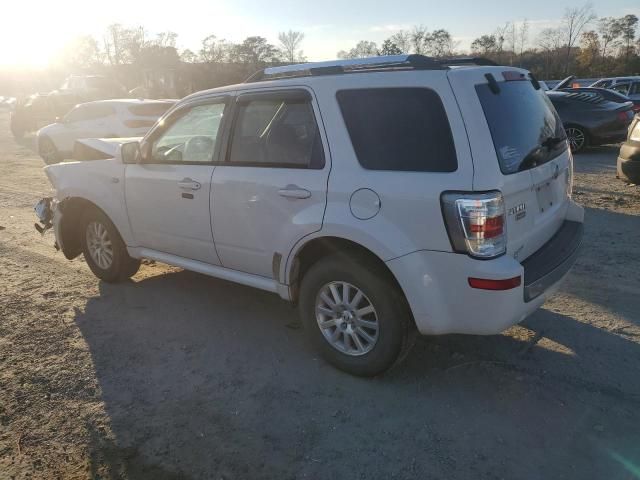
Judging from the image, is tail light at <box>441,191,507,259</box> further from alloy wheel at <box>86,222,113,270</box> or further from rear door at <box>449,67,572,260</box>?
alloy wheel at <box>86,222,113,270</box>

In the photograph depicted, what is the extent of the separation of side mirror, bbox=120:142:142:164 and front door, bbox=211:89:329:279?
106cm

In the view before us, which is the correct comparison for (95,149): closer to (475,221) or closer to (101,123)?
(475,221)

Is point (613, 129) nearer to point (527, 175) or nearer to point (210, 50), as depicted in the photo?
point (527, 175)

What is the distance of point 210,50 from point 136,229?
4673 centimetres

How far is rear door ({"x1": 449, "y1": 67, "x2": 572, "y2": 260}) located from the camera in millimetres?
2949

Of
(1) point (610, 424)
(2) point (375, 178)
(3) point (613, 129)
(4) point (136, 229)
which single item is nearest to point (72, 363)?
(4) point (136, 229)

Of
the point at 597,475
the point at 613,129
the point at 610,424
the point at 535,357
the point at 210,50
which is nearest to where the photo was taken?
the point at 597,475

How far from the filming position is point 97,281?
18.4 ft

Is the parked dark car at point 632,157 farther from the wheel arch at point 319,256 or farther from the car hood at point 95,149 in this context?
the car hood at point 95,149

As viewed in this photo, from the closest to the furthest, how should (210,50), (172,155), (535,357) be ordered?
(535,357) → (172,155) → (210,50)

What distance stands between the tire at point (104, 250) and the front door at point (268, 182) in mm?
1512

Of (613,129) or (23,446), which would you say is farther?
(613,129)

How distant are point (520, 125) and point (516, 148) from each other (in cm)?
22

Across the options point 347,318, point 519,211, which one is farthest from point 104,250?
point 519,211
